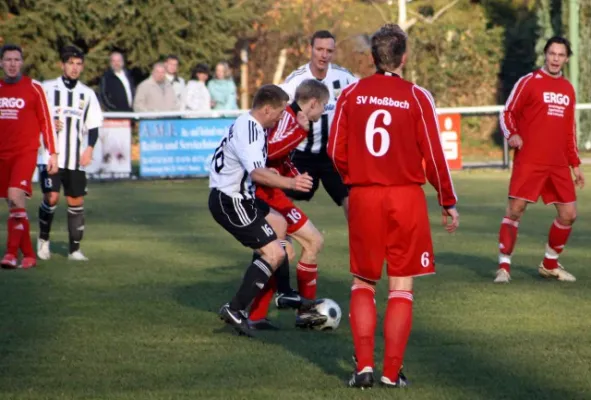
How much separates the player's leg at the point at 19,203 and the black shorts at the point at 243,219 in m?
4.12

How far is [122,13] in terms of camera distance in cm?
3656

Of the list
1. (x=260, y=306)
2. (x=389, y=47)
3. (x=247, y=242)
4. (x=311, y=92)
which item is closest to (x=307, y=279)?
(x=260, y=306)

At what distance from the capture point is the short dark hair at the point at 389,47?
7.15 metres

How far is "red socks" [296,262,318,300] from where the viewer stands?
32.4 feet

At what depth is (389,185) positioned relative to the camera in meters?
7.23

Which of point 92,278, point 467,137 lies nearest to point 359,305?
point 92,278

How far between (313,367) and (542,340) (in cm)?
167

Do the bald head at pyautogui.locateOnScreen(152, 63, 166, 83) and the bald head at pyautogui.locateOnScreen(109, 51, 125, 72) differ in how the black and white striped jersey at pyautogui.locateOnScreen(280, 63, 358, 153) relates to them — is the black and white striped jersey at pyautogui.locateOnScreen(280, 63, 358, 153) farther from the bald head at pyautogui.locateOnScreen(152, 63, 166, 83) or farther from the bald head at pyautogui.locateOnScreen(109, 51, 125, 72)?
the bald head at pyautogui.locateOnScreen(152, 63, 166, 83)

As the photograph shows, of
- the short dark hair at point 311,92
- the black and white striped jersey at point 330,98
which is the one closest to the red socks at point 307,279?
the short dark hair at point 311,92

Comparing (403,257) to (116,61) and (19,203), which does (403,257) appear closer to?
(19,203)

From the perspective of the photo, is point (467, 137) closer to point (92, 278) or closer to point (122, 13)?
point (122, 13)

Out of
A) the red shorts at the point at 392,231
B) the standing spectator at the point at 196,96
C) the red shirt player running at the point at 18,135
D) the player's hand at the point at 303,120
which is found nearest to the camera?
the red shorts at the point at 392,231

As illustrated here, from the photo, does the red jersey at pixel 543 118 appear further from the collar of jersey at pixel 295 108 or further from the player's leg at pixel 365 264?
the player's leg at pixel 365 264

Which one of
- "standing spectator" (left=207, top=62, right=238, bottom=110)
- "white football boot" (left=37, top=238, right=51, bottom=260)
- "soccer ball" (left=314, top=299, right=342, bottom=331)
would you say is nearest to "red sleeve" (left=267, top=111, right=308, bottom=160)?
"soccer ball" (left=314, top=299, right=342, bottom=331)
